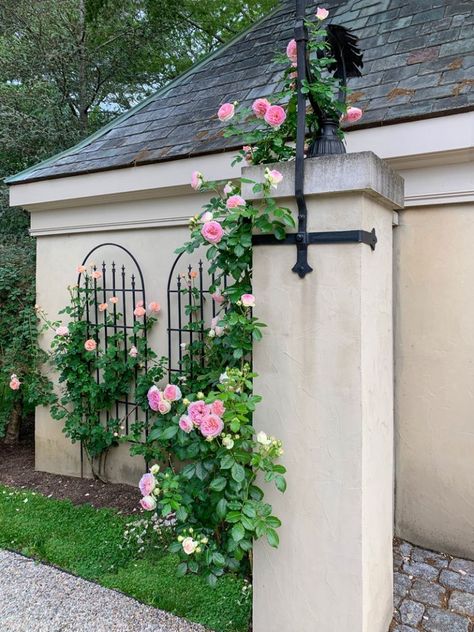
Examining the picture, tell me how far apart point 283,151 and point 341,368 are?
120 centimetres

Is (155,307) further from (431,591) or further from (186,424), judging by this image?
(431,591)

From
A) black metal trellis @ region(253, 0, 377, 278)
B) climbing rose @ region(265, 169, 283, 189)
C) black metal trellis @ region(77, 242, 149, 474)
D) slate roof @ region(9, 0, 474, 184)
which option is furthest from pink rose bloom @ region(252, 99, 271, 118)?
black metal trellis @ region(77, 242, 149, 474)

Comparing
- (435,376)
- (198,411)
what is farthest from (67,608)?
(435,376)

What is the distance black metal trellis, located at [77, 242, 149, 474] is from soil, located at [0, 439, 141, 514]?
59 cm

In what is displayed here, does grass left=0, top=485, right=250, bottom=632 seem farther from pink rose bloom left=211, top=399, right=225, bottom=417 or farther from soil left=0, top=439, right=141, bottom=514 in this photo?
pink rose bloom left=211, top=399, right=225, bottom=417

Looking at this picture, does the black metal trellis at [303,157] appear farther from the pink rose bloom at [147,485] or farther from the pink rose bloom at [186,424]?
the pink rose bloom at [147,485]

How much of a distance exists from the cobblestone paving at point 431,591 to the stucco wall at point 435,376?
0.14m

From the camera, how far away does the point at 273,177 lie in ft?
6.90

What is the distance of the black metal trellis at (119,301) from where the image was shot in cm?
443

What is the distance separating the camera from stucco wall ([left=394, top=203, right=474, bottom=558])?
3158 mm

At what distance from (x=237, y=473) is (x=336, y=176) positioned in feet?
4.61

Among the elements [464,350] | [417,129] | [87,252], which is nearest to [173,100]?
[87,252]

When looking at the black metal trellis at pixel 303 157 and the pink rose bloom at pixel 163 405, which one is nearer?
the black metal trellis at pixel 303 157

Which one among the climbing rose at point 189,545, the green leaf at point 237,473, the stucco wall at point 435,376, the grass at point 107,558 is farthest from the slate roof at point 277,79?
the grass at point 107,558
